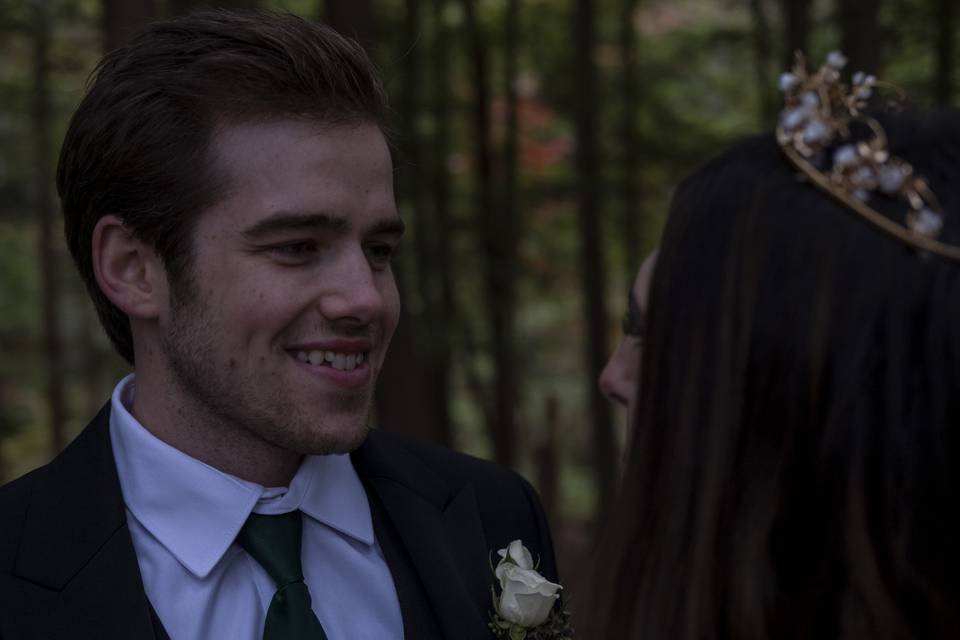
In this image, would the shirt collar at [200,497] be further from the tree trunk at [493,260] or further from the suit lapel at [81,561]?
the tree trunk at [493,260]

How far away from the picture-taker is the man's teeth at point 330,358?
109 inches

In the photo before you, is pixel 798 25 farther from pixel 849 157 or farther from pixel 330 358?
pixel 849 157

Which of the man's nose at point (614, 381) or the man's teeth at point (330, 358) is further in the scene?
the man's teeth at point (330, 358)

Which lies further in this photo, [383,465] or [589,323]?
[589,323]

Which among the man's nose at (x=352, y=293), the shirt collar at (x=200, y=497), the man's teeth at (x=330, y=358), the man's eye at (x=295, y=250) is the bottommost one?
the shirt collar at (x=200, y=497)

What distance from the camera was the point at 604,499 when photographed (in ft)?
42.8

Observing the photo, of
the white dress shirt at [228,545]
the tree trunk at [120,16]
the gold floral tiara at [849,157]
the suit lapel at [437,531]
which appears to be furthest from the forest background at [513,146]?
the gold floral tiara at [849,157]

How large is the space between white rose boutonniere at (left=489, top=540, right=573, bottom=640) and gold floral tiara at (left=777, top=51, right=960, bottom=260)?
4.48 feet

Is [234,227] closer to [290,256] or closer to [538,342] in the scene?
[290,256]

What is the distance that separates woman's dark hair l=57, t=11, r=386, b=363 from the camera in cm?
281

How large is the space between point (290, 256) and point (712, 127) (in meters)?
12.5

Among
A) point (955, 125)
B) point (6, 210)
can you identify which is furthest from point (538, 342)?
point (955, 125)

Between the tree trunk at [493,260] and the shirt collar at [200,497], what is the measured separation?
33.9ft

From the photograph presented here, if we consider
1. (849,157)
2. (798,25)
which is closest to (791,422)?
(849,157)
